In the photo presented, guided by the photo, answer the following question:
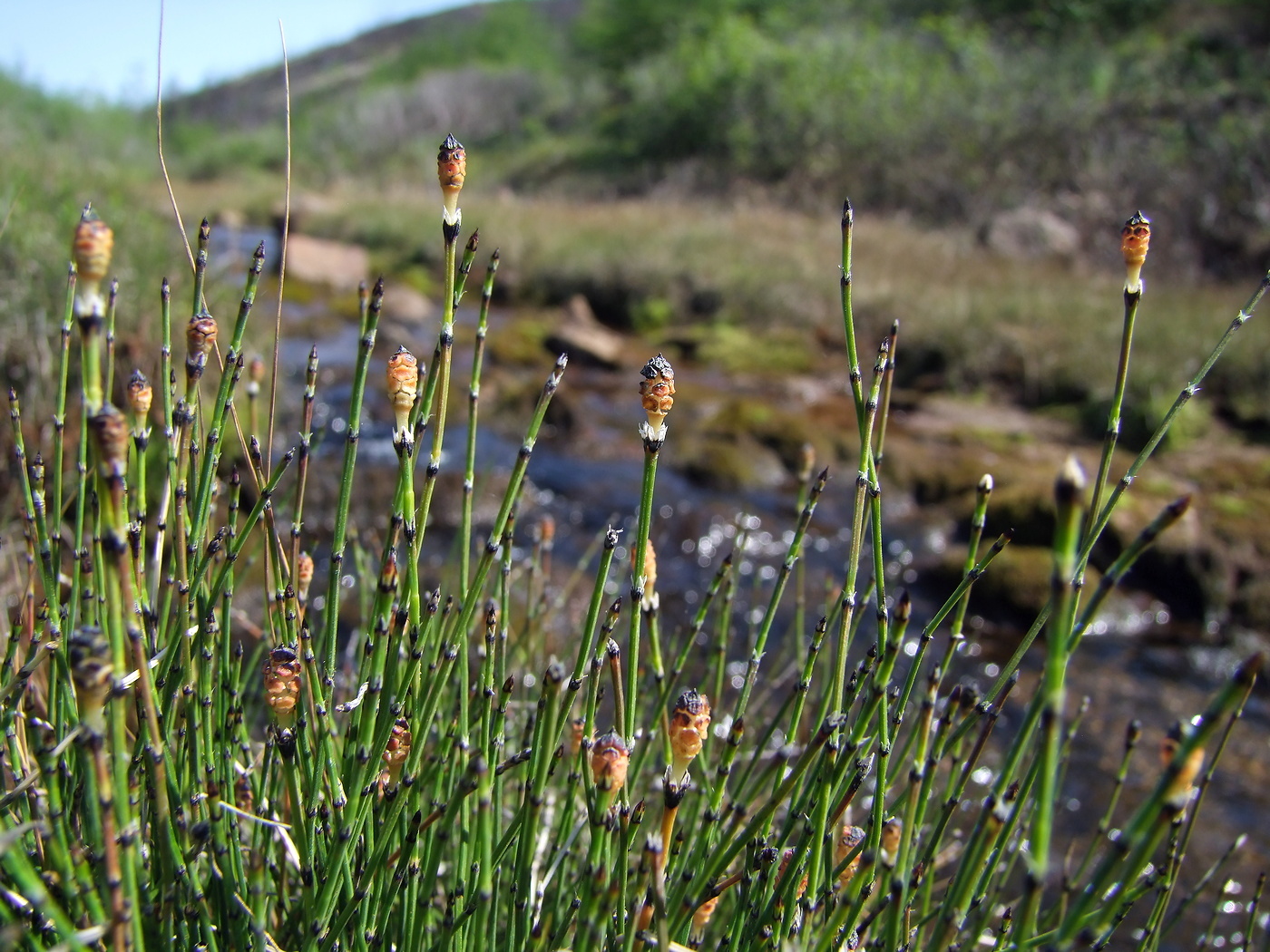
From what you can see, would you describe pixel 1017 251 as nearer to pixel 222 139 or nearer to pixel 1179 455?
pixel 1179 455

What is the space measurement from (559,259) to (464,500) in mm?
8522

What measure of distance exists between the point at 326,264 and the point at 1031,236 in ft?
23.5

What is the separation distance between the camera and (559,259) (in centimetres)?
917

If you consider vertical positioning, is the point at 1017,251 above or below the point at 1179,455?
above

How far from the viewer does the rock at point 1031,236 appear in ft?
31.0

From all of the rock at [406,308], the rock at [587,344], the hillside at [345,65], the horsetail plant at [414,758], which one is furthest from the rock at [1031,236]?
the hillside at [345,65]

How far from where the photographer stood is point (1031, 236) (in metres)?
9.64

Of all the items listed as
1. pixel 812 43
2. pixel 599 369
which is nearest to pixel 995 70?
pixel 812 43

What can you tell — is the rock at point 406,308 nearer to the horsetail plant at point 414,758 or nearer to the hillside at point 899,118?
the hillside at point 899,118

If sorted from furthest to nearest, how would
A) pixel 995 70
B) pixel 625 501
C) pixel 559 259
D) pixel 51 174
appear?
1. pixel 995 70
2. pixel 559 259
3. pixel 51 174
4. pixel 625 501

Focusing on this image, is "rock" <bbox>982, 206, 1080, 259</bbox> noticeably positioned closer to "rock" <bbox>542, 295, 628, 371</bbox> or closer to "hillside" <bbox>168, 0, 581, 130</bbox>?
"rock" <bbox>542, 295, 628, 371</bbox>

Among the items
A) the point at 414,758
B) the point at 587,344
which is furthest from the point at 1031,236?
the point at 414,758

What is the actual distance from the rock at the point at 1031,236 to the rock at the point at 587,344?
14.2 feet

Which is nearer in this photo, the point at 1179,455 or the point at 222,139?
the point at 1179,455
